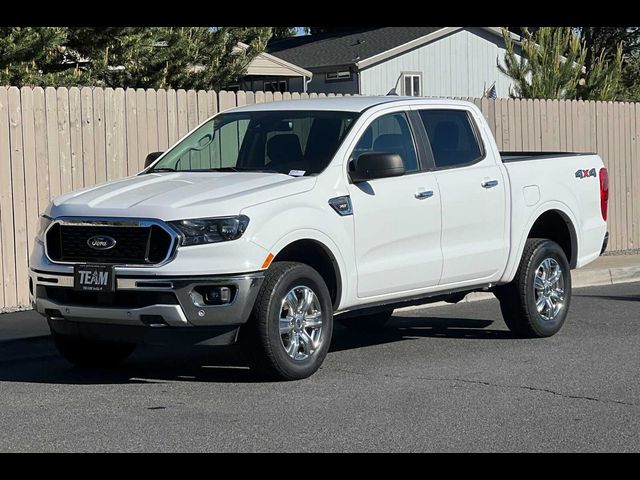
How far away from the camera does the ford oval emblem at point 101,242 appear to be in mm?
8078

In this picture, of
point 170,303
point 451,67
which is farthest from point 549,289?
point 451,67

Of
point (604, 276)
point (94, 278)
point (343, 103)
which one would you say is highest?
point (343, 103)

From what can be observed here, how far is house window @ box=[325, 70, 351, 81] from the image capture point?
38.4 m

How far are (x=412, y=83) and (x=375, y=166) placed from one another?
30483 millimetres

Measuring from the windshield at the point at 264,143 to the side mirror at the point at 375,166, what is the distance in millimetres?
228

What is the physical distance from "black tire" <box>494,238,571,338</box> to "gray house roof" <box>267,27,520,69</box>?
27382 millimetres

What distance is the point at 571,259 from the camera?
10953 mm

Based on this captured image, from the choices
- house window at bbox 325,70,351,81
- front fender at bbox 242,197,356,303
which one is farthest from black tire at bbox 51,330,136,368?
house window at bbox 325,70,351,81

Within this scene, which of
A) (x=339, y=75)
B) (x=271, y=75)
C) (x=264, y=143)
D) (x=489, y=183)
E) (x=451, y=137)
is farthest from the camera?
(x=339, y=75)

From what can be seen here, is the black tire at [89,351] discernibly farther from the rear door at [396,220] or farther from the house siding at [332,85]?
the house siding at [332,85]

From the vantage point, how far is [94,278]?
8062 millimetres

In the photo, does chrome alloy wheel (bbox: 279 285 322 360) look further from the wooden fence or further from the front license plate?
the wooden fence

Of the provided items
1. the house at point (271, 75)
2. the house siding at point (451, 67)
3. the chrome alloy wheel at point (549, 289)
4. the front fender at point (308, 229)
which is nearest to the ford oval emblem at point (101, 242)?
the front fender at point (308, 229)

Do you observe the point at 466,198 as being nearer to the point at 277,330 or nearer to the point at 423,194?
the point at 423,194
